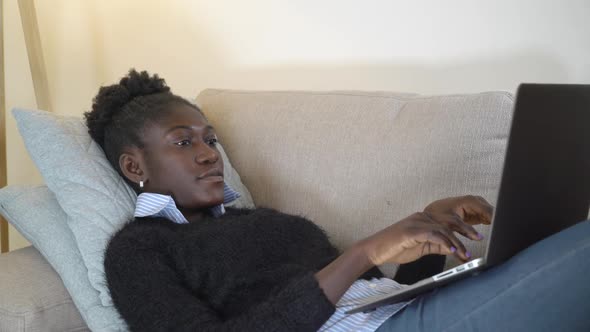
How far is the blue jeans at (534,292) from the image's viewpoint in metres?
0.77

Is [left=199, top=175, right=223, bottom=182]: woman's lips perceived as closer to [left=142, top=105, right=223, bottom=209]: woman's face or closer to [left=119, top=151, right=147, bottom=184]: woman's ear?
[left=142, top=105, right=223, bottom=209]: woman's face

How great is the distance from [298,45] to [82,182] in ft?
2.91

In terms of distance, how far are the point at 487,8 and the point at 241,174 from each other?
77cm

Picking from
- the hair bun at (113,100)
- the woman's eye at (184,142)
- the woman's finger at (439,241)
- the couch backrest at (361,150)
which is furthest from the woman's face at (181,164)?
the woman's finger at (439,241)

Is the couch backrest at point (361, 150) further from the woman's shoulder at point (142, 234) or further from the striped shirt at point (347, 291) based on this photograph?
the woman's shoulder at point (142, 234)

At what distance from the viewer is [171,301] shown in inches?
38.5

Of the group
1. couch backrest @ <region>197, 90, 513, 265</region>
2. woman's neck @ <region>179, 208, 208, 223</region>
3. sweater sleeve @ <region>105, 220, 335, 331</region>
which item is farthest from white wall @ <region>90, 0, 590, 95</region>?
Result: sweater sleeve @ <region>105, 220, 335, 331</region>

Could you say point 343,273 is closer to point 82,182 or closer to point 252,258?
point 252,258

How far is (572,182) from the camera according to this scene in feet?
3.07

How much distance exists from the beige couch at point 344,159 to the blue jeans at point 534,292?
1.25 feet

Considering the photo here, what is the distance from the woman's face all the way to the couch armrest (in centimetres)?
27

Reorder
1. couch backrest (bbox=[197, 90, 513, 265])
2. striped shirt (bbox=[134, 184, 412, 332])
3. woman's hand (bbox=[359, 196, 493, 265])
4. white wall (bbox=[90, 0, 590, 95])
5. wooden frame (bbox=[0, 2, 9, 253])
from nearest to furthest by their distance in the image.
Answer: woman's hand (bbox=[359, 196, 493, 265]) < striped shirt (bbox=[134, 184, 412, 332]) < couch backrest (bbox=[197, 90, 513, 265]) < white wall (bbox=[90, 0, 590, 95]) < wooden frame (bbox=[0, 2, 9, 253])

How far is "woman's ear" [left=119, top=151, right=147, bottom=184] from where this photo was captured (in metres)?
1.29

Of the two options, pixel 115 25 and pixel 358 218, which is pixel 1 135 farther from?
pixel 358 218
